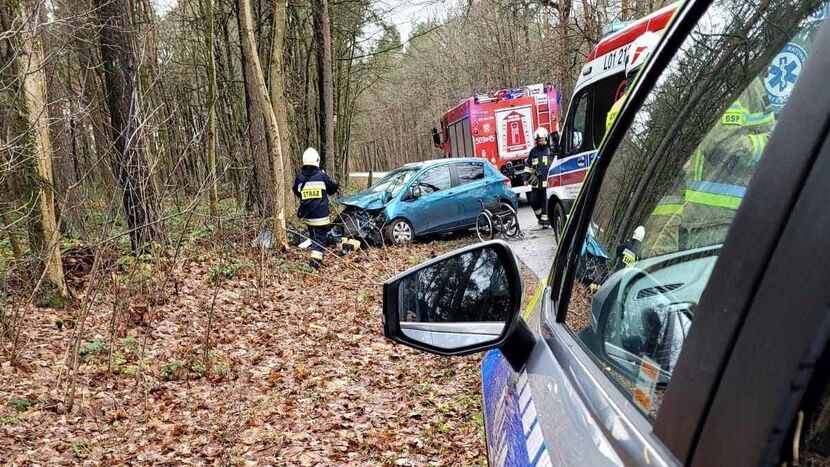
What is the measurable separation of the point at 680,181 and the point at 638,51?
633 centimetres

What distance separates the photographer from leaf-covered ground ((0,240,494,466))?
13.4 feet

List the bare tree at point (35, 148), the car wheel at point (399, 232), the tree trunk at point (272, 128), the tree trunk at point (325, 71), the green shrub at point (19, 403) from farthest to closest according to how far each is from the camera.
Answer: the tree trunk at point (325, 71)
the car wheel at point (399, 232)
the tree trunk at point (272, 128)
the bare tree at point (35, 148)
the green shrub at point (19, 403)

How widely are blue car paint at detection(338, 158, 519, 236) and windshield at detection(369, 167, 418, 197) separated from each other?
12 centimetres

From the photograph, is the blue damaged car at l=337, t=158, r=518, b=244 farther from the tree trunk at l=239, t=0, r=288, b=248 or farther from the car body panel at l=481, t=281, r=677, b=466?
the car body panel at l=481, t=281, r=677, b=466

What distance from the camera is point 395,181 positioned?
1224 centimetres

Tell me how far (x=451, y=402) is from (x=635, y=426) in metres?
4.16

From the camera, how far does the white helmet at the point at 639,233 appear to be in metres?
1.18

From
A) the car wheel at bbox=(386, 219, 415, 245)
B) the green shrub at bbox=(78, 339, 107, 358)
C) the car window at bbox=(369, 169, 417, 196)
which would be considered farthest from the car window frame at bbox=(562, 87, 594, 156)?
the green shrub at bbox=(78, 339, 107, 358)

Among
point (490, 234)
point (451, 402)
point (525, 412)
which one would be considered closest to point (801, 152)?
point (525, 412)

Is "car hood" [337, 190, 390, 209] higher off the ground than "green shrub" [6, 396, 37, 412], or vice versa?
"car hood" [337, 190, 390, 209]

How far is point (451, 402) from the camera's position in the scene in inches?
191

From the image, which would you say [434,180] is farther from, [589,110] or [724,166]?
[724,166]

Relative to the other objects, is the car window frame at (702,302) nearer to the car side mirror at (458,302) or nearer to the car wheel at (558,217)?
the car side mirror at (458,302)

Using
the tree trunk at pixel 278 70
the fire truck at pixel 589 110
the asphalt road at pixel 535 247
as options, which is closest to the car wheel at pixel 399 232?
the asphalt road at pixel 535 247
